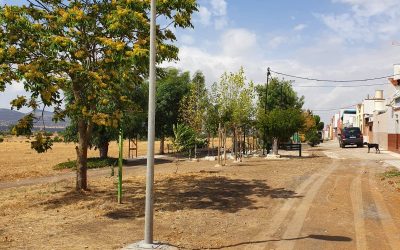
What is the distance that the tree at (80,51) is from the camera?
521 inches

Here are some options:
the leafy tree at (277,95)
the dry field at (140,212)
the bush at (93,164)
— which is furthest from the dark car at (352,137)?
the dry field at (140,212)

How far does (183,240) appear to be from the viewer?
10555 mm

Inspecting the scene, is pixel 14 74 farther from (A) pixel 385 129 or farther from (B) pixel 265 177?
(A) pixel 385 129

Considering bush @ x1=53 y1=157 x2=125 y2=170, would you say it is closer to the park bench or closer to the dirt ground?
the dirt ground

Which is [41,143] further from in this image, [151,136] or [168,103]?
[168,103]

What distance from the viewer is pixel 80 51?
46.1 feet

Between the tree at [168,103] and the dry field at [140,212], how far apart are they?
75.1 ft

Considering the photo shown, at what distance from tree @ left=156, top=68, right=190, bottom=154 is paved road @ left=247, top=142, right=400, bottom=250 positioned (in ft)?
83.7

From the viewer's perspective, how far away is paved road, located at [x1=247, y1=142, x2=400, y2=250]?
1039 centimetres

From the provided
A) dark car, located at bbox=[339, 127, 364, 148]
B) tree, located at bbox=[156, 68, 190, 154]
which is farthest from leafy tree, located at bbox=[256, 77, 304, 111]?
tree, located at bbox=[156, 68, 190, 154]

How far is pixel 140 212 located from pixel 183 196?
9.93 ft

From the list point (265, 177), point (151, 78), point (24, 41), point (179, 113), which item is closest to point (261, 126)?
point (179, 113)

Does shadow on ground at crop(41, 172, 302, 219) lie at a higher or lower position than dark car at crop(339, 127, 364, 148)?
lower

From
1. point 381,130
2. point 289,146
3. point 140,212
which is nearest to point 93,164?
point 140,212
